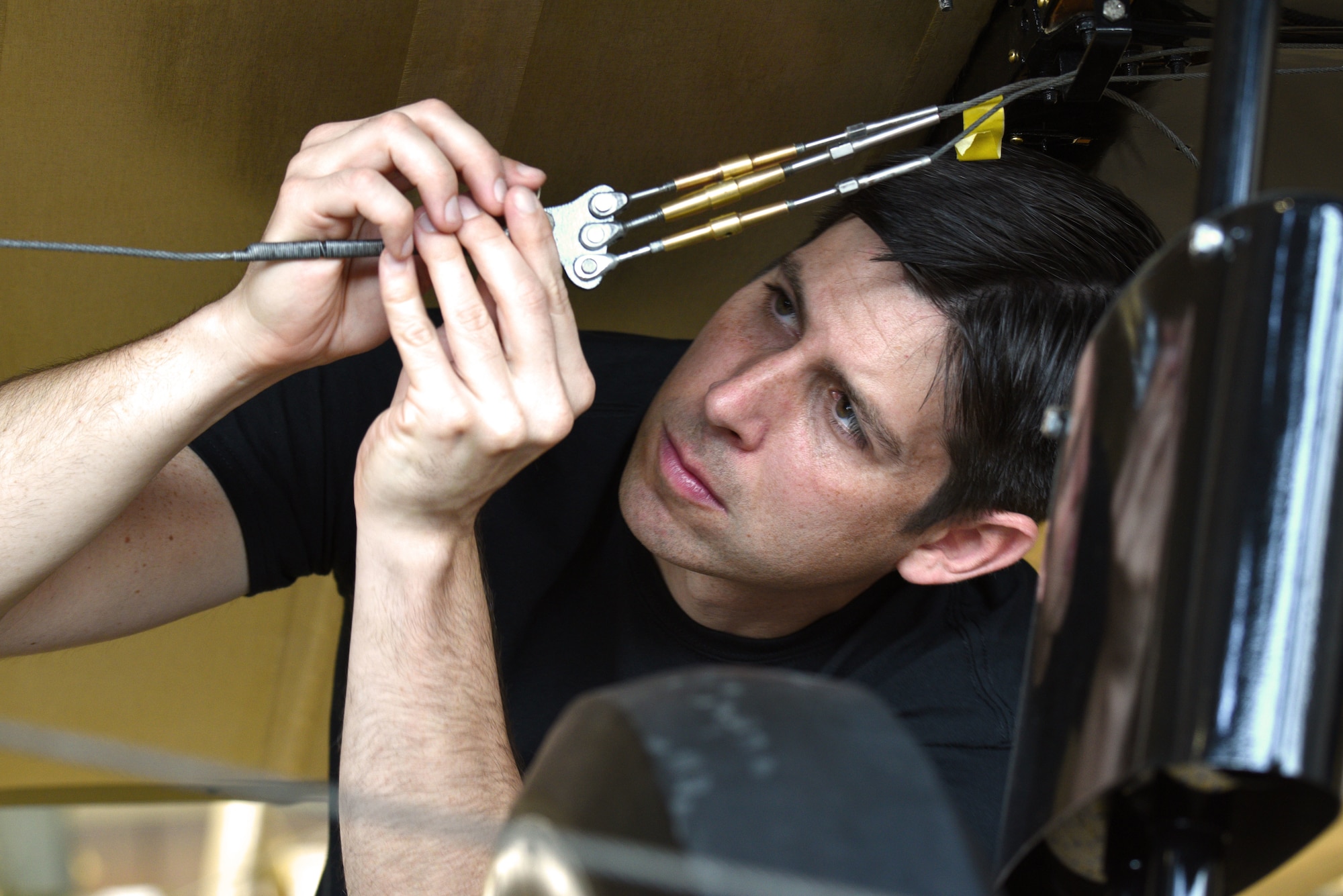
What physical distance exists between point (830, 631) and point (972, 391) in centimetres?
29

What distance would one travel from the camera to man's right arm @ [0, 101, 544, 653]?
2.30 ft

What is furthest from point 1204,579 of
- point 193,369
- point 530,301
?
point 193,369

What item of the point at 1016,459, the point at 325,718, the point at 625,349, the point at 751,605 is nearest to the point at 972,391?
the point at 1016,459

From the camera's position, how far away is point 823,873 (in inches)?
9.3

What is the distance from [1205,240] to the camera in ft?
1.04

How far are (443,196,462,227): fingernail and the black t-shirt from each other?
0.38 meters

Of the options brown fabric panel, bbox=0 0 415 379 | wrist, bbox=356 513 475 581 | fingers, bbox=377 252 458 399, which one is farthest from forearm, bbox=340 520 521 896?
brown fabric panel, bbox=0 0 415 379

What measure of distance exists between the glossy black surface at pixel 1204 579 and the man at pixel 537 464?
422 millimetres

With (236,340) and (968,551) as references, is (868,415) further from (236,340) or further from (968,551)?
(236,340)

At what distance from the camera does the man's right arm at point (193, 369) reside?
701mm

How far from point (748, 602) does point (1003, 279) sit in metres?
0.36

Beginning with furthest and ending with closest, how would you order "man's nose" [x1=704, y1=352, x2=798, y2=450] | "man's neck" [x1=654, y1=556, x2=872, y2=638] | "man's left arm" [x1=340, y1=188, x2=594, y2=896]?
"man's neck" [x1=654, y1=556, x2=872, y2=638], "man's nose" [x1=704, y1=352, x2=798, y2=450], "man's left arm" [x1=340, y1=188, x2=594, y2=896]

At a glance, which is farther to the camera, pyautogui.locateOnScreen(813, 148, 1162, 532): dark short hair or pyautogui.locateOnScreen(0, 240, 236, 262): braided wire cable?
pyautogui.locateOnScreen(813, 148, 1162, 532): dark short hair

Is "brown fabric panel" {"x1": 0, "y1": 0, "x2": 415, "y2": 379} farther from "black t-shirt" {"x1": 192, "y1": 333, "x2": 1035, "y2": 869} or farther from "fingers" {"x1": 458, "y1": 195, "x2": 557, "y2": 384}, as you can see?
"fingers" {"x1": 458, "y1": 195, "x2": 557, "y2": 384}
